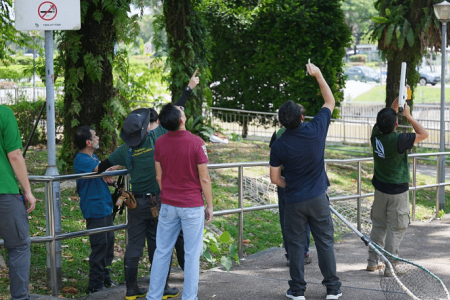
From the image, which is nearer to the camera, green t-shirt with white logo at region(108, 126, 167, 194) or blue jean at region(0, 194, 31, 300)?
blue jean at region(0, 194, 31, 300)

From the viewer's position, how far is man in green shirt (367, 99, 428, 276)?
6273 mm

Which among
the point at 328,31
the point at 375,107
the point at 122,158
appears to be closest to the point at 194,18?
the point at 328,31

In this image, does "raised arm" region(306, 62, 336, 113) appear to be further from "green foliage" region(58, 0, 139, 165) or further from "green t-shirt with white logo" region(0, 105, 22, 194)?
"green foliage" region(58, 0, 139, 165)

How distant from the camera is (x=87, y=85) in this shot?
8945 mm

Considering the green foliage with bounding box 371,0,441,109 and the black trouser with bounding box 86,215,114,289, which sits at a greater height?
the green foliage with bounding box 371,0,441,109

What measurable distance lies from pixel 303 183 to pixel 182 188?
1.05 m

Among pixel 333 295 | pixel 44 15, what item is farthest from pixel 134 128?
pixel 333 295

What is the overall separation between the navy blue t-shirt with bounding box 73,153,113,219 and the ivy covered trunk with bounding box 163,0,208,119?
27.0ft

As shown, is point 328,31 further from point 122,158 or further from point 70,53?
point 122,158

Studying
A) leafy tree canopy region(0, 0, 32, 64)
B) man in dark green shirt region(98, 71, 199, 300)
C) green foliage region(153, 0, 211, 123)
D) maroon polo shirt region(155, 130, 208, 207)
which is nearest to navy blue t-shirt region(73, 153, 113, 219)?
man in dark green shirt region(98, 71, 199, 300)

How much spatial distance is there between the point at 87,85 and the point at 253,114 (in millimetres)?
Answer: 10957

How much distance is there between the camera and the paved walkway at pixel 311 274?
576 centimetres

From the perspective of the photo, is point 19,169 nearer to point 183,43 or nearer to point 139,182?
point 139,182

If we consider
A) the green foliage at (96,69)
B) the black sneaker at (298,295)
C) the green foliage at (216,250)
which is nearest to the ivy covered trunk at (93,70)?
the green foliage at (96,69)
